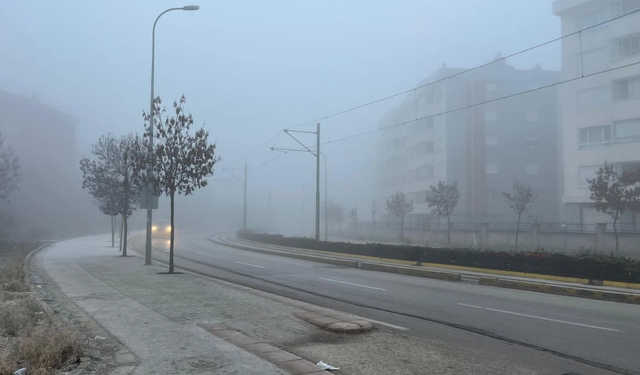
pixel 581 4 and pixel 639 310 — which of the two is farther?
pixel 581 4

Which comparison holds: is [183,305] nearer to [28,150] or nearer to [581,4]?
[581,4]

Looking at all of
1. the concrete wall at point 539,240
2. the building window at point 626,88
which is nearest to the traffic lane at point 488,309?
the concrete wall at point 539,240

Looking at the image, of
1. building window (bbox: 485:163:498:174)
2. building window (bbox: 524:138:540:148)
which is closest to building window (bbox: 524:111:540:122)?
building window (bbox: 524:138:540:148)

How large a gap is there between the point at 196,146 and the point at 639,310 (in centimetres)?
1302

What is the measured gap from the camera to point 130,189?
26.4m

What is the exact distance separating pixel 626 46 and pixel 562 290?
32187mm

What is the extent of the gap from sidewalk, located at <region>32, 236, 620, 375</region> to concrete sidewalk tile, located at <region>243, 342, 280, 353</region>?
0.55 feet

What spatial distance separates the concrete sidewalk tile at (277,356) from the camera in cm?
656

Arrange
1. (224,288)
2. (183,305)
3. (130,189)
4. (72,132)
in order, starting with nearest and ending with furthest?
(183,305) → (224,288) → (130,189) → (72,132)

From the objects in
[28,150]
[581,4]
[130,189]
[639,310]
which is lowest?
[639,310]

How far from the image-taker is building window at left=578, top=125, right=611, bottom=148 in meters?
40.2

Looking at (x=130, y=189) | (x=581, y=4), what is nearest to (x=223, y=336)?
(x=130, y=189)

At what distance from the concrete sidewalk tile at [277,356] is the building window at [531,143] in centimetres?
5888

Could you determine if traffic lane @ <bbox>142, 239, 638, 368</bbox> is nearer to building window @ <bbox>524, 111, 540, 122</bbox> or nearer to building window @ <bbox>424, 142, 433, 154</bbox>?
building window @ <bbox>424, 142, 433, 154</bbox>
